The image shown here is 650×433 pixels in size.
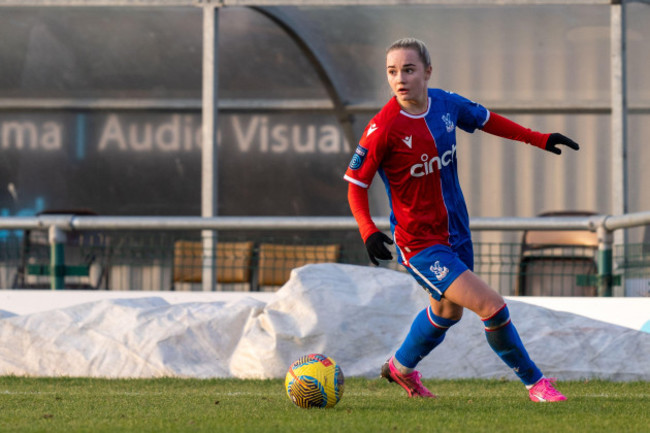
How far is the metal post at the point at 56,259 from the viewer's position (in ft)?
28.8

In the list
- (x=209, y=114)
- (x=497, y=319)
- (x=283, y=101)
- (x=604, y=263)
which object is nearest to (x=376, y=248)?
(x=497, y=319)

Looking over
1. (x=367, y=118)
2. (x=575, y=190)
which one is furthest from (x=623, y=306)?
(x=367, y=118)

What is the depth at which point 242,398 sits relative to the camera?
6031 millimetres

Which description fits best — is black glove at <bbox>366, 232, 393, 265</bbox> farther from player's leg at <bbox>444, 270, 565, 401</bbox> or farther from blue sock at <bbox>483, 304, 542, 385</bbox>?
blue sock at <bbox>483, 304, 542, 385</bbox>

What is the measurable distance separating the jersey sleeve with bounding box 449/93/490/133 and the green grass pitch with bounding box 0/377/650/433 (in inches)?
59.0

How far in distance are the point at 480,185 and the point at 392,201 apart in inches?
342

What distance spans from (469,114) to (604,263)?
305 cm

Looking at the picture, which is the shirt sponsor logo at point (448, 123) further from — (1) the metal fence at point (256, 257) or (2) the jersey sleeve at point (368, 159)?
(1) the metal fence at point (256, 257)

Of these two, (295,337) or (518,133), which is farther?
(295,337)

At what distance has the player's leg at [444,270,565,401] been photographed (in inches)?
207

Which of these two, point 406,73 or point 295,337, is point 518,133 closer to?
point 406,73

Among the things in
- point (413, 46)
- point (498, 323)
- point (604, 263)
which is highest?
point (413, 46)

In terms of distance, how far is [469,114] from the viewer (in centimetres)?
565

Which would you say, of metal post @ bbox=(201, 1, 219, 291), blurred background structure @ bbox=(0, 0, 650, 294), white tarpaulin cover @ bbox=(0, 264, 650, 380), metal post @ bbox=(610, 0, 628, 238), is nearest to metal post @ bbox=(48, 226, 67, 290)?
white tarpaulin cover @ bbox=(0, 264, 650, 380)
